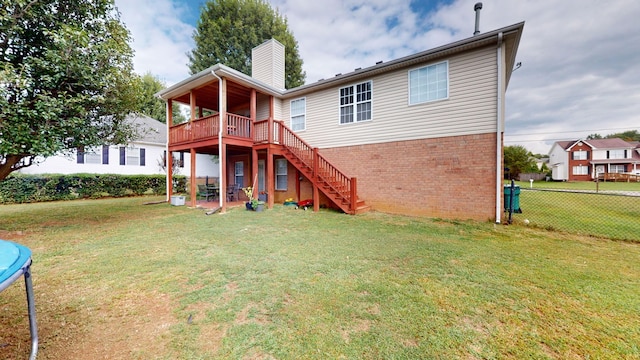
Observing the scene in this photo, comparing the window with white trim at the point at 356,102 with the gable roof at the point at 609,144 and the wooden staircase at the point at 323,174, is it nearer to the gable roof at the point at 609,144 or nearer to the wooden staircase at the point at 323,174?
the wooden staircase at the point at 323,174

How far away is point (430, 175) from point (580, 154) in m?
42.8

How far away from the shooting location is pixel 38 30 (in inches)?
207

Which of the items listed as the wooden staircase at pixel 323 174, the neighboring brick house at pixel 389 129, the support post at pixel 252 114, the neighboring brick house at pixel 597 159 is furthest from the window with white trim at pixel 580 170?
the support post at pixel 252 114

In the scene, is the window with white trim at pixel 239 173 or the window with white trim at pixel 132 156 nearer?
the window with white trim at pixel 239 173

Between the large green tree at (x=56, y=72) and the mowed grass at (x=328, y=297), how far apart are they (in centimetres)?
241

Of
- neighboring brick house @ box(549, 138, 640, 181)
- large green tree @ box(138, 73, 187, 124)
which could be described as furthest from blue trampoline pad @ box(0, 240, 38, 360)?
neighboring brick house @ box(549, 138, 640, 181)

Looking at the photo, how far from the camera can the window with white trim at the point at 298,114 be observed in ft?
35.9

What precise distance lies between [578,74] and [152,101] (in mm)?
37278

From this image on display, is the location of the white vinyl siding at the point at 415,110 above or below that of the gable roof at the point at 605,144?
below

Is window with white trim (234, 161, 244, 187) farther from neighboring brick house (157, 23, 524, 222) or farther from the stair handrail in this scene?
the stair handrail

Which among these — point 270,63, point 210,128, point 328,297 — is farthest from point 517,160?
point 328,297

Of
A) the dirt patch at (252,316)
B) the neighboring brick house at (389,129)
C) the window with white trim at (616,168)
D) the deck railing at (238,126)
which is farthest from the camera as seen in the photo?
the window with white trim at (616,168)

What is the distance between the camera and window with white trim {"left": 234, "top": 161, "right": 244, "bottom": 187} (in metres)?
13.2

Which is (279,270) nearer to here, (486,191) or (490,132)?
(486,191)
